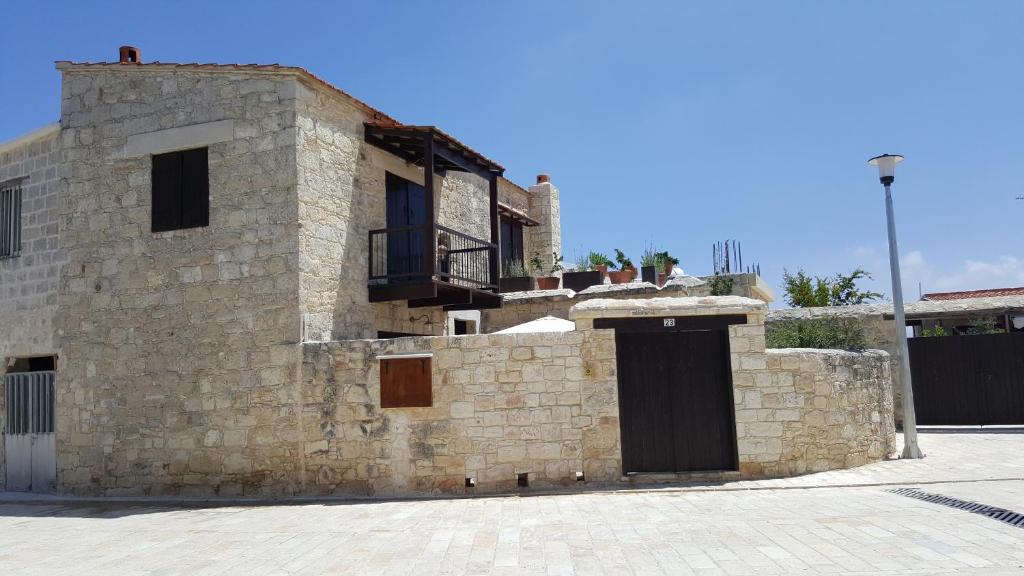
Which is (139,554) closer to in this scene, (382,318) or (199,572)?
(199,572)

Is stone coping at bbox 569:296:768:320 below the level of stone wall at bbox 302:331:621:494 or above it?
above

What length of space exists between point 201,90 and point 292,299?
384cm

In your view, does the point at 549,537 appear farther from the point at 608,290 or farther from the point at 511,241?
the point at 511,241

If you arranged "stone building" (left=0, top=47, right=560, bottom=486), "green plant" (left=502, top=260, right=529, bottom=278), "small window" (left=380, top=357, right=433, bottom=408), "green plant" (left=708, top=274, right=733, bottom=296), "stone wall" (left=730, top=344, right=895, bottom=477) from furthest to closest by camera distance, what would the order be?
"green plant" (left=502, top=260, right=529, bottom=278) < "green plant" (left=708, top=274, right=733, bottom=296) < "stone building" (left=0, top=47, right=560, bottom=486) < "small window" (left=380, top=357, right=433, bottom=408) < "stone wall" (left=730, top=344, right=895, bottom=477)

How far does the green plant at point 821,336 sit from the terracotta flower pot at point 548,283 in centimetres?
485

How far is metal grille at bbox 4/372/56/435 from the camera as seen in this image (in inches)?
491

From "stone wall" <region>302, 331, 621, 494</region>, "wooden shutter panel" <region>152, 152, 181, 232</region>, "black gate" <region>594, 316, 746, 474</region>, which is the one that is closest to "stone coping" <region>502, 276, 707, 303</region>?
"black gate" <region>594, 316, 746, 474</region>

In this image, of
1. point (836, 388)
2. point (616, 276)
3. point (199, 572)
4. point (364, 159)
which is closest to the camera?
point (199, 572)

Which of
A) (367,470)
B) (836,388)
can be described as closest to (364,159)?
(367,470)

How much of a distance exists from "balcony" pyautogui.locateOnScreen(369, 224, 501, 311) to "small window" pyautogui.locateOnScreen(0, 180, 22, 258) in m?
6.39

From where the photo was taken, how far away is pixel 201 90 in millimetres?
11891

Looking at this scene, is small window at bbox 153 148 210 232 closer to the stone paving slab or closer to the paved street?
the paved street

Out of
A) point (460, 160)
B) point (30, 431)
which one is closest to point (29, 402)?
point (30, 431)

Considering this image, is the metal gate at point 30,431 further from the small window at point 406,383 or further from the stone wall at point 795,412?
the stone wall at point 795,412
